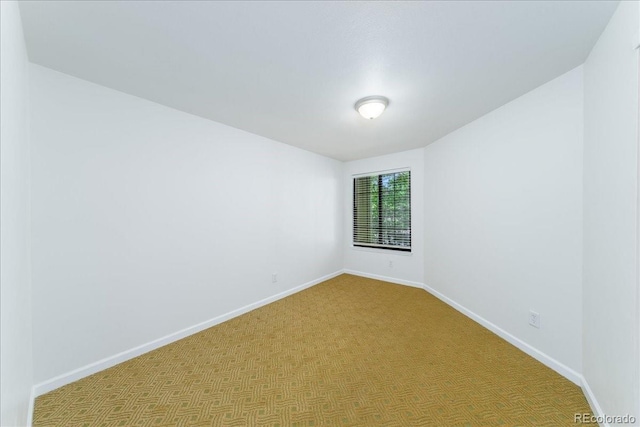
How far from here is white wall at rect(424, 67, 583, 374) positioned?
6.07 feet

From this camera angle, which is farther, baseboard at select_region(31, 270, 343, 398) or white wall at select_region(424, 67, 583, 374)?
white wall at select_region(424, 67, 583, 374)

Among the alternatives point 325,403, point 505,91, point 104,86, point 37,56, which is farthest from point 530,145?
point 37,56

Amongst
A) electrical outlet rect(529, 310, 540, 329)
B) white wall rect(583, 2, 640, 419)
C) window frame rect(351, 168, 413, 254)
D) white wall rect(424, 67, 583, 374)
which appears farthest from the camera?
window frame rect(351, 168, 413, 254)

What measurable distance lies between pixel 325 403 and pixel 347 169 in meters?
4.08

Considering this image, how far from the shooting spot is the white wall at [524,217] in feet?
6.07

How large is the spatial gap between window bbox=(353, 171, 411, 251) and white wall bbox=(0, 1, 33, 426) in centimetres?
430

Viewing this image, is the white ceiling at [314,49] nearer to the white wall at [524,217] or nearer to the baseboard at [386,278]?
the white wall at [524,217]

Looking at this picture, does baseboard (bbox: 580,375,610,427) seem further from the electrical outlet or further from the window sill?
the window sill

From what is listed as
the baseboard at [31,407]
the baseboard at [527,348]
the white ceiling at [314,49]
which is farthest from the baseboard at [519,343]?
the baseboard at [31,407]

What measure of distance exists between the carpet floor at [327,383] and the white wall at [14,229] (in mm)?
537

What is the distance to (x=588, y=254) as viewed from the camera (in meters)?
1.68

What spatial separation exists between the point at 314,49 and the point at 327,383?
93.6 inches

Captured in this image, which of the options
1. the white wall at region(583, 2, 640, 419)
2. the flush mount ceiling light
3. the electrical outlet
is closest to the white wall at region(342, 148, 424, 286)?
the electrical outlet

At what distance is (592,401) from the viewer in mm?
1558
